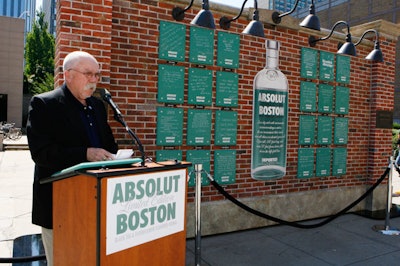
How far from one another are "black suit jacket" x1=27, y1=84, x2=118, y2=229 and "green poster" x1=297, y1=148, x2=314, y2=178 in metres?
4.41

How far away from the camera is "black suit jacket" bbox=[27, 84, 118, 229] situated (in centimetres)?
259

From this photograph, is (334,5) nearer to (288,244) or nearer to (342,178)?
(342,178)

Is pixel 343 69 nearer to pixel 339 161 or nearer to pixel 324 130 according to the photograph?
pixel 324 130

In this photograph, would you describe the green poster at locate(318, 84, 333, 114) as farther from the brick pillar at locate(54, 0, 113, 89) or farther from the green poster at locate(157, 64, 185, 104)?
the brick pillar at locate(54, 0, 113, 89)

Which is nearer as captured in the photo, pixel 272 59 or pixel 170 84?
pixel 170 84

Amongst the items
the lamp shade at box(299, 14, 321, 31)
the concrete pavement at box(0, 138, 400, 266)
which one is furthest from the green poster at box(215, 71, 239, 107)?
the concrete pavement at box(0, 138, 400, 266)

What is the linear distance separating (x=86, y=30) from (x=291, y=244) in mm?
3955

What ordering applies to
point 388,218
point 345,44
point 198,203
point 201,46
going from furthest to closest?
point 345,44
point 388,218
point 201,46
point 198,203

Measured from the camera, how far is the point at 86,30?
167 inches

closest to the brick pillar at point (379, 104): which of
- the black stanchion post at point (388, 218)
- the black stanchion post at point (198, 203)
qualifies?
the black stanchion post at point (388, 218)

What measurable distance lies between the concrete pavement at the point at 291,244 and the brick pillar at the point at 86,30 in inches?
99.8

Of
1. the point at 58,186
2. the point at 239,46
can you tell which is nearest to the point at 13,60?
the point at 239,46

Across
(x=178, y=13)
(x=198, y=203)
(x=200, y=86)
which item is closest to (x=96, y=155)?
(x=198, y=203)

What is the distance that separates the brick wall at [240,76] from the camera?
431 centimetres
